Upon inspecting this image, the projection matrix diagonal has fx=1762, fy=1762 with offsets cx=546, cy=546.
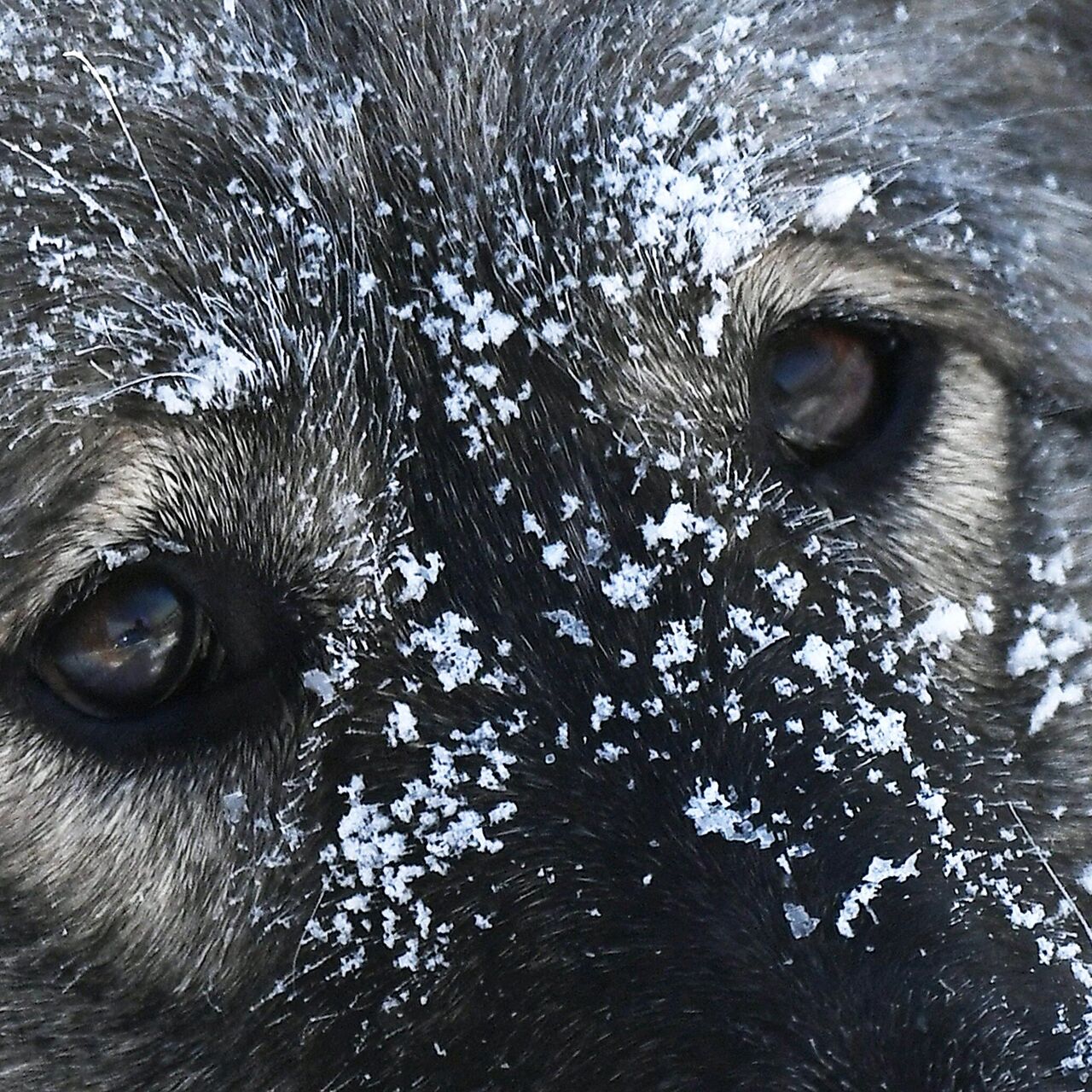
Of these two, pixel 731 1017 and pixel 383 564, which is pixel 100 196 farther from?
pixel 731 1017

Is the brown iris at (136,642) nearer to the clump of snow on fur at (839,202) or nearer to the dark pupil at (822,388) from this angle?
the dark pupil at (822,388)

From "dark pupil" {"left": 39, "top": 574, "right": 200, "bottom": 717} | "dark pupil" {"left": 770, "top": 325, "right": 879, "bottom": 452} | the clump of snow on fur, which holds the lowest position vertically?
"dark pupil" {"left": 39, "top": 574, "right": 200, "bottom": 717}

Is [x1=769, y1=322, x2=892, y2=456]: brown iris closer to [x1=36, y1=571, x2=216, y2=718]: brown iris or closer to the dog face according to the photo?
the dog face

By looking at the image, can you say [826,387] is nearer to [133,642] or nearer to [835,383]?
[835,383]

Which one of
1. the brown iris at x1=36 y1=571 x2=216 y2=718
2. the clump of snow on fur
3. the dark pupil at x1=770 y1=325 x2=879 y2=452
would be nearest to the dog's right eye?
the dark pupil at x1=770 y1=325 x2=879 y2=452

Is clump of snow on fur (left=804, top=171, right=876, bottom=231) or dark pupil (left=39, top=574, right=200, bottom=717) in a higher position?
clump of snow on fur (left=804, top=171, right=876, bottom=231)

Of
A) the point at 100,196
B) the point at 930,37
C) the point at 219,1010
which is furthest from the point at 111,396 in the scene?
the point at 930,37

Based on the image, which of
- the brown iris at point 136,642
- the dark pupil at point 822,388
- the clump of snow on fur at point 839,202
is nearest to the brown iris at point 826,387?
the dark pupil at point 822,388

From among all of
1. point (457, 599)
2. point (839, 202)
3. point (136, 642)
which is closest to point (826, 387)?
point (839, 202)
